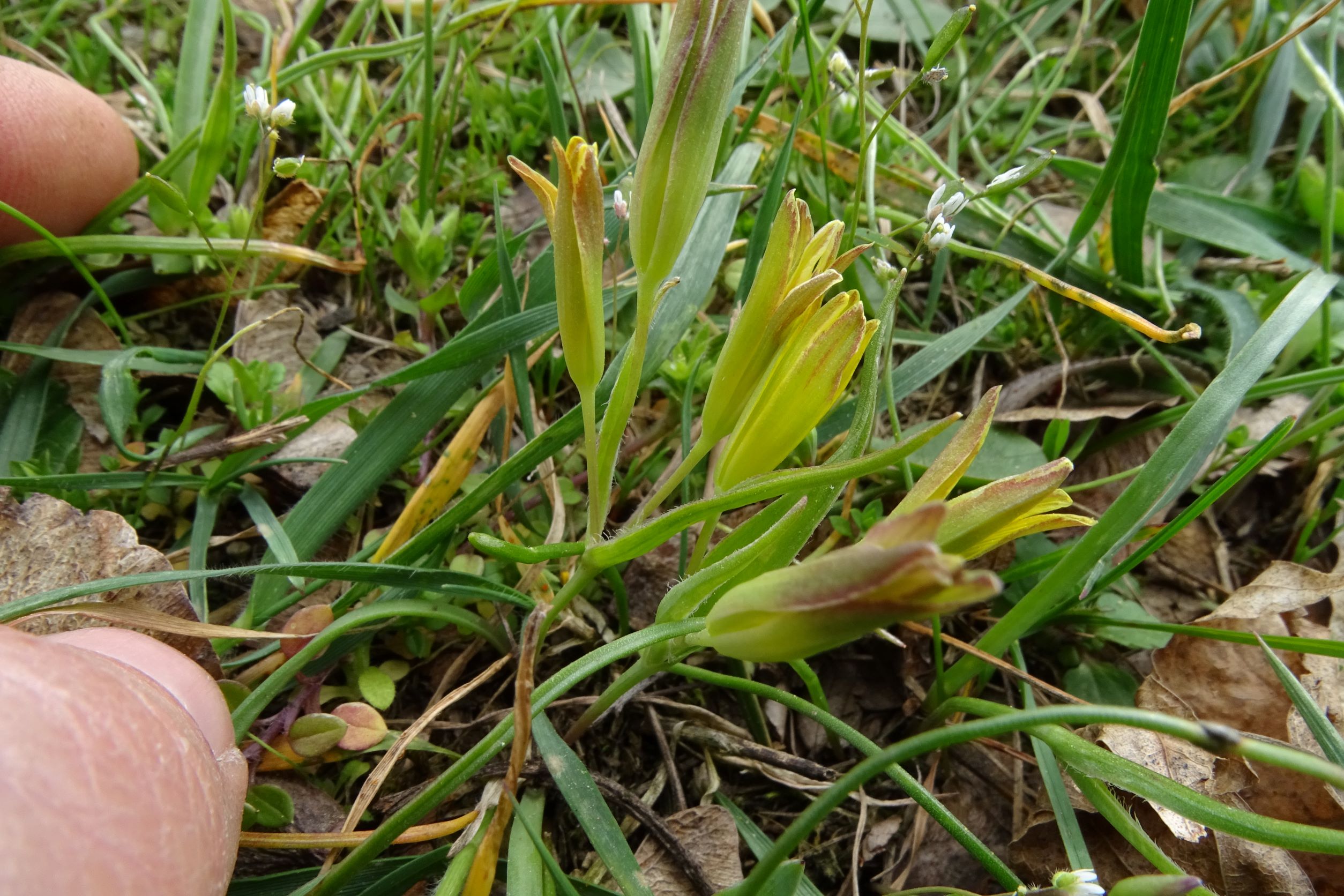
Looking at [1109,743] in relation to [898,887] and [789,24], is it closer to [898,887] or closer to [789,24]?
[898,887]

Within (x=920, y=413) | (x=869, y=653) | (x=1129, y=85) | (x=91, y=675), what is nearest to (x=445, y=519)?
(x=91, y=675)

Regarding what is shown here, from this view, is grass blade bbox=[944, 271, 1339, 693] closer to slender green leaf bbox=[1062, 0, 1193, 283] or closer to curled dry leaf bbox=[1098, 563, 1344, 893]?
curled dry leaf bbox=[1098, 563, 1344, 893]

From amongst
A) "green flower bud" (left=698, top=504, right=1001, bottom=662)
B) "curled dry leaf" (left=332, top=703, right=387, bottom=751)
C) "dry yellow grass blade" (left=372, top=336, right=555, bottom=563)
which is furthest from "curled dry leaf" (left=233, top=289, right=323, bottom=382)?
"green flower bud" (left=698, top=504, right=1001, bottom=662)

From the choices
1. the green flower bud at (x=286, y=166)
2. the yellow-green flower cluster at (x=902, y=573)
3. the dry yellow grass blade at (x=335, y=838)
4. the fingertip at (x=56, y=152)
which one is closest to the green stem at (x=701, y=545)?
the yellow-green flower cluster at (x=902, y=573)

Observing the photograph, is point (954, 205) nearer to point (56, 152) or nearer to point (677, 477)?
point (677, 477)

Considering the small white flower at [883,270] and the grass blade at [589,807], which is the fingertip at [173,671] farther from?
the small white flower at [883,270]

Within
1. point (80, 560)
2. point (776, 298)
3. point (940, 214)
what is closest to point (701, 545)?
point (776, 298)
